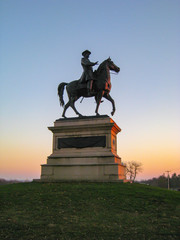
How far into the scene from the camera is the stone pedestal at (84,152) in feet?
45.4

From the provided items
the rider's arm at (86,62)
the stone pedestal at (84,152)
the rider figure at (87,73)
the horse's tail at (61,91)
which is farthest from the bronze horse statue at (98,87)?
the stone pedestal at (84,152)

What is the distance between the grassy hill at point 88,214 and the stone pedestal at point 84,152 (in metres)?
2.96

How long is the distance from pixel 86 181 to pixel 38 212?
5992 millimetres

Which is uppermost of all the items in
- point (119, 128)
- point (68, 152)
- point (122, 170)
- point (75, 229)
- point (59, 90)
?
point (59, 90)

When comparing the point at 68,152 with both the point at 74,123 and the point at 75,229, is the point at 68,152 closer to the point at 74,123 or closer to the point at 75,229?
the point at 74,123

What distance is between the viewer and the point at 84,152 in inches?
577

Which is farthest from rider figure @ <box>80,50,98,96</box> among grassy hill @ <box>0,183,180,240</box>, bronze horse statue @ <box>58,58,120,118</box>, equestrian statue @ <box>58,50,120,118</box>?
grassy hill @ <box>0,183,180,240</box>

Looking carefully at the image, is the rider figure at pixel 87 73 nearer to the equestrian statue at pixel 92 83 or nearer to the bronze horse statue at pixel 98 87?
the equestrian statue at pixel 92 83

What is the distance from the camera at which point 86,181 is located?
13391mm

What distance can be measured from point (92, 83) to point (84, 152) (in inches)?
178

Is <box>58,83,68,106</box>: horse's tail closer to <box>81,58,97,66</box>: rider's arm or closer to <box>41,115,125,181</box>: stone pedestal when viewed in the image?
<box>41,115,125,181</box>: stone pedestal

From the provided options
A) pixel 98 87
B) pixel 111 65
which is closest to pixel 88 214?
pixel 98 87

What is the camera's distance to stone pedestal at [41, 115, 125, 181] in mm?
13844

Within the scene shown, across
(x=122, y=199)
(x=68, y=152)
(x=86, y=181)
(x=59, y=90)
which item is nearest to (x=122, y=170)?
(x=86, y=181)
